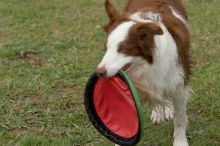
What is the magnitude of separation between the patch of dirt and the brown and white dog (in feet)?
7.40

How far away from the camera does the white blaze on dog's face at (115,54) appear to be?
3.79m

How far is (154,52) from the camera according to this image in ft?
13.1

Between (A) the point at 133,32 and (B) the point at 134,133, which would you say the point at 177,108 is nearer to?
(B) the point at 134,133

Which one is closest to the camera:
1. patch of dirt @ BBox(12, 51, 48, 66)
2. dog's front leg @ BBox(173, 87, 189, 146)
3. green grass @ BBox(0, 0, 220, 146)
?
dog's front leg @ BBox(173, 87, 189, 146)

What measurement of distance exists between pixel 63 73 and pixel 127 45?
267cm

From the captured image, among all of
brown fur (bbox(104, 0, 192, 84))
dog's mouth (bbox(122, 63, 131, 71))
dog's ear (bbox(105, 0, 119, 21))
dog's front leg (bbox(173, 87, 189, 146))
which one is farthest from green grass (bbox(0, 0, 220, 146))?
dog's ear (bbox(105, 0, 119, 21))

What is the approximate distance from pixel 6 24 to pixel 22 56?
1695 millimetres

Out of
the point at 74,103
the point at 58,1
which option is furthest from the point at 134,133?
the point at 58,1

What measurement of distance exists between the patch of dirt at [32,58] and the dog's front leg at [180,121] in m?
2.61

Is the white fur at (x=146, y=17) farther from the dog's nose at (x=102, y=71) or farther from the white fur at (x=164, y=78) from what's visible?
the dog's nose at (x=102, y=71)

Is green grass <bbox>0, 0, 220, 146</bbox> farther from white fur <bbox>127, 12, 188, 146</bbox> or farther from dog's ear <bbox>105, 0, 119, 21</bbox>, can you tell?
dog's ear <bbox>105, 0, 119, 21</bbox>

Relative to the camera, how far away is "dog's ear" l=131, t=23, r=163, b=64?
3850mm

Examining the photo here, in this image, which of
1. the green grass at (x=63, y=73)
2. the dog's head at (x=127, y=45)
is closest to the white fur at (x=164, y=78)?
the dog's head at (x=127, y=45)

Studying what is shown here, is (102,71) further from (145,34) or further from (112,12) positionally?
(112,12)
